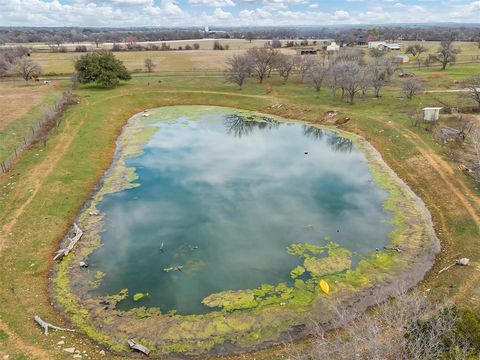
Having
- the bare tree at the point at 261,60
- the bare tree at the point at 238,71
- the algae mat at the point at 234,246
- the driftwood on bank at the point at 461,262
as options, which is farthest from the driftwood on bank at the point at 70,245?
the bare tree at the point at 261,60

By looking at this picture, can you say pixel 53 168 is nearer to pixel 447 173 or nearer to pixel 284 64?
pixel 447 173

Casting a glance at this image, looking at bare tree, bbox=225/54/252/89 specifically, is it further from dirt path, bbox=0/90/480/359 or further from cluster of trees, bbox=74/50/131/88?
dirt path, bbox=0/90/480/359

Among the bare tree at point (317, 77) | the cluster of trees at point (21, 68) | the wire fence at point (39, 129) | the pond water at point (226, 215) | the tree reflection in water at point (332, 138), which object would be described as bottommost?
the pond water at point (226, 215)

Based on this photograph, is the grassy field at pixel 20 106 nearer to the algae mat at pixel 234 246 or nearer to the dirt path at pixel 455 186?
the algae mat at pixel 234 246

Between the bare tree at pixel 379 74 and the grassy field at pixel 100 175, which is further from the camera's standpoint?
the bare tree at pixel 379 74

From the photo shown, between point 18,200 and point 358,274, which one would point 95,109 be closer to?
point 18,200

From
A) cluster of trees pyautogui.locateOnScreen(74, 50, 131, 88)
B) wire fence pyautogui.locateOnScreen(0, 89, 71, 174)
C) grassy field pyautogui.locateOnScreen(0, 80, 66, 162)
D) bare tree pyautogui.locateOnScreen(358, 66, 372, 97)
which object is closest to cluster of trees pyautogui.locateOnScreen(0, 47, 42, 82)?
grassy field pyautogui.locateOnScreen(0, 80, 66, 162)

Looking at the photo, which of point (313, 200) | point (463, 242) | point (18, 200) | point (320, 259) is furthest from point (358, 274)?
point (18, 200)
